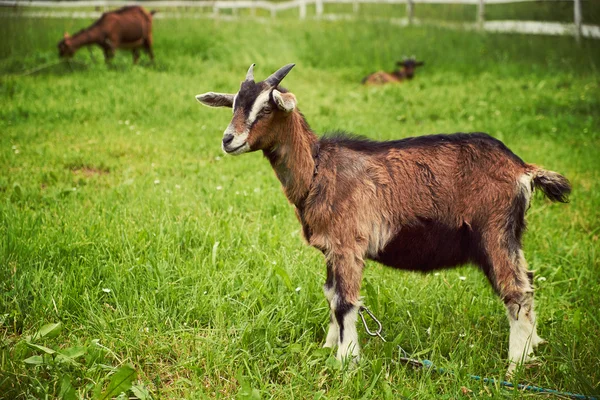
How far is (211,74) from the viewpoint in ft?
38.8

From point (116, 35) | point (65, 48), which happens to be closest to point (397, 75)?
point (116, 35)

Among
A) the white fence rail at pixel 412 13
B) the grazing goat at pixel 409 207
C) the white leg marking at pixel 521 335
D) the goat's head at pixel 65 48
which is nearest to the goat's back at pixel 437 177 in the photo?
the grazing goat at pixel 409 207

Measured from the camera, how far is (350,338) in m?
3.27

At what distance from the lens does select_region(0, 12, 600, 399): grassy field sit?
10.3 feet

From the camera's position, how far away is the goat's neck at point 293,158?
3375mm

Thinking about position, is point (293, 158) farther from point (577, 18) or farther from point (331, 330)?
point (577, 18)

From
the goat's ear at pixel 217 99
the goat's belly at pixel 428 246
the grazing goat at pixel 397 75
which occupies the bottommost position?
the grazing goat at pixel 397 75

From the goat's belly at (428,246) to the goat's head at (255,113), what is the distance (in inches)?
38.1

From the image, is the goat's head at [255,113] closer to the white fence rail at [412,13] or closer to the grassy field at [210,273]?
the grassy field at [210,273]

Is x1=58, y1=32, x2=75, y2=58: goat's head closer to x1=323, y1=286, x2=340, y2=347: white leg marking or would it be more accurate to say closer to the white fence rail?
the white fence rail

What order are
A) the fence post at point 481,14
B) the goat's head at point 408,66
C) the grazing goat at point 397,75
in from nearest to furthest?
the grazing goat at point 397,75 → the goat's head at point 408,66 → the fence post at point 481,14

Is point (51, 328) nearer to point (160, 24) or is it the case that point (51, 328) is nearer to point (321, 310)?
point (321, 310)

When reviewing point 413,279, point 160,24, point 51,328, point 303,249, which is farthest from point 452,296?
point 160,24

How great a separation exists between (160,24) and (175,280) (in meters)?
13.2
